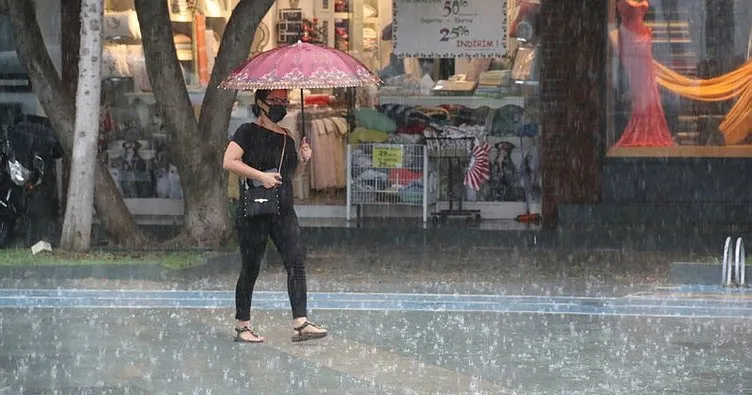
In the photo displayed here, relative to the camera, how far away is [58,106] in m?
15.3

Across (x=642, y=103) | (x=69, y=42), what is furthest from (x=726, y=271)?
(x=69, y=42)

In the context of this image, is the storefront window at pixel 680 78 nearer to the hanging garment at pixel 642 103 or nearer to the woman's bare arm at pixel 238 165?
the hanging garment at pixel 642 103

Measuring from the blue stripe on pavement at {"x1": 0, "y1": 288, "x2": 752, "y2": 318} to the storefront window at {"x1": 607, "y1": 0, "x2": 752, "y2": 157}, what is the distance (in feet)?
14.7

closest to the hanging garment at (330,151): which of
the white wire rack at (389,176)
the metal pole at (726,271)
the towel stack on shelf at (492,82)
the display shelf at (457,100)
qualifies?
the white wire rack at (389,176)

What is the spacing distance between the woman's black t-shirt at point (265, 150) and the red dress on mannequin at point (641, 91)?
7.98 meters

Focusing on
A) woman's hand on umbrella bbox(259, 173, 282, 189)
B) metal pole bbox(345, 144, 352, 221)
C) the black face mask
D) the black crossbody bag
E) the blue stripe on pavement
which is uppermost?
the black face mask

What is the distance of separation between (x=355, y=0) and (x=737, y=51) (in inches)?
182

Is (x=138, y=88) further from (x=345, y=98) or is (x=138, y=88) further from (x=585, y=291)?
(x=585, y=291)

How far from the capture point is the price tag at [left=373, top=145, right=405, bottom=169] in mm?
17797

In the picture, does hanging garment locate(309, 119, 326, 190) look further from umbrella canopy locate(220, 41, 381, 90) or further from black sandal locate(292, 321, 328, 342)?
black sandal locate(292, 321, 328, 342)

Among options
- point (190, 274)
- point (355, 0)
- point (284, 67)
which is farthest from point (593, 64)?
point (284, 67)

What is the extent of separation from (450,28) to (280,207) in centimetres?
823

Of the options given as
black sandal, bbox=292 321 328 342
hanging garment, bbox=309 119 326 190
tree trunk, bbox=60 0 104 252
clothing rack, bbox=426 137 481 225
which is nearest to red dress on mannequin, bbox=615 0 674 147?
clothing rack, bbox=426 137 481 225

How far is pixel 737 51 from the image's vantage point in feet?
57.7
